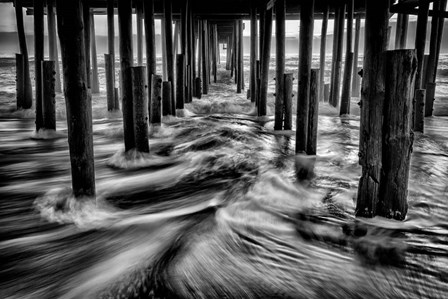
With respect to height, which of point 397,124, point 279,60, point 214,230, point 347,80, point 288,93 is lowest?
point 214,230

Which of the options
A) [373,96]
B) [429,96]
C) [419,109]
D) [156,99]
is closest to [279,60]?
[156,99]

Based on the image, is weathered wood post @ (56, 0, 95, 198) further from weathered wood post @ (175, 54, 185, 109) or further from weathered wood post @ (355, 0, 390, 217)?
weathered wood post @ (175, 54, 185, 109)

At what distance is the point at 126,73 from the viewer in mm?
4344

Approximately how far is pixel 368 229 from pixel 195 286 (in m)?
1.39

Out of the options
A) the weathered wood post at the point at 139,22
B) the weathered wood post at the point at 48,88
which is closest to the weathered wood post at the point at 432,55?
the weathered wood post at the point at 48,88

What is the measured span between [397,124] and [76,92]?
2399 millimetres

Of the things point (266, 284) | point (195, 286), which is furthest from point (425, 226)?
point (195, 286)

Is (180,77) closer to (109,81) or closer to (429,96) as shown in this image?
(109,81)

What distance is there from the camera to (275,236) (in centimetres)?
288

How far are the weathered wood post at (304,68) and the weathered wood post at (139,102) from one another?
1.86m

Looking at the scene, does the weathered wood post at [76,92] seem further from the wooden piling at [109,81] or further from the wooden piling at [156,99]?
the wooden piling at [109,81]

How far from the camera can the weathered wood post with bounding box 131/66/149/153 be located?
4289 millimetres

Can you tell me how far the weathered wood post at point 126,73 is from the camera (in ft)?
14.3

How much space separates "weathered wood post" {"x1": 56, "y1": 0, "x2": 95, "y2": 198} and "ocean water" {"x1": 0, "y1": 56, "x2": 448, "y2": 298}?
0.25 meters
